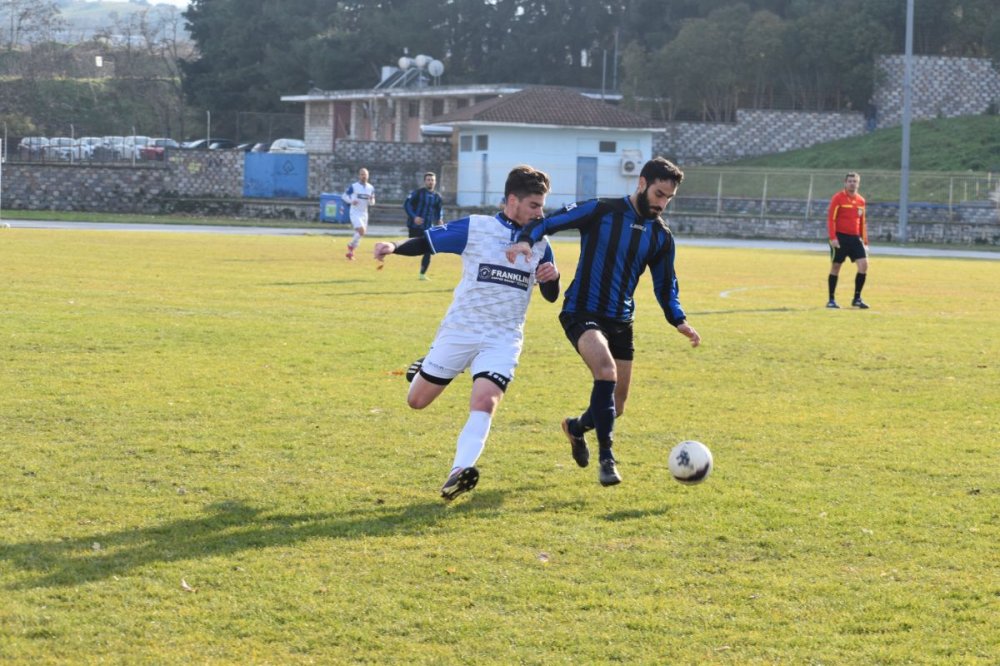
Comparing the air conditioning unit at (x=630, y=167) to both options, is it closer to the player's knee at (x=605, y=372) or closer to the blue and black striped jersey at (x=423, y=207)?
the blue and black striped jersey at (x=423, y=207)

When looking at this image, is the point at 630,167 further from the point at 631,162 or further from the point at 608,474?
the point at 608,474

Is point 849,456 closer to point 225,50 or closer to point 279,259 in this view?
point 279,259

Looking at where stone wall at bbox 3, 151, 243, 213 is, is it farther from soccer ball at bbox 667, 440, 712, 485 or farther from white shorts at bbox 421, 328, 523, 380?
soccer ball at bbox 667, 440, 712, 485

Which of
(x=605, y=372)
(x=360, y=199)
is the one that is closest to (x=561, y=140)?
(x=360, y=199)

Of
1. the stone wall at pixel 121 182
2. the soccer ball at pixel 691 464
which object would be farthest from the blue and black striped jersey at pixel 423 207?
the stone wall at pixel 121 182

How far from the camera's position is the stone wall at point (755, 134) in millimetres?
70938

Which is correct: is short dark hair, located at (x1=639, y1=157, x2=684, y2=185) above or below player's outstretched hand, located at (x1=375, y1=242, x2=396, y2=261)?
above

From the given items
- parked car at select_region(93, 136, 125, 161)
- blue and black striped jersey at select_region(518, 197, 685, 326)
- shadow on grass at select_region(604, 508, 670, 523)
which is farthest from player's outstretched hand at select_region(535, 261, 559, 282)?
parked car at select_region(93, 136, 125, 161)

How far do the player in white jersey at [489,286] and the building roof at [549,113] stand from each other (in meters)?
51.5

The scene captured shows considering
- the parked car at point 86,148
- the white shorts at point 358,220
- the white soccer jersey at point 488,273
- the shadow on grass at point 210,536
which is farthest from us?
the parked car at point 86,148

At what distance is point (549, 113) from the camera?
60.3 meters

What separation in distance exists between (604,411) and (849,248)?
13522 millimetres

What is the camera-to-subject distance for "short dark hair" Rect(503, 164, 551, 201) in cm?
775

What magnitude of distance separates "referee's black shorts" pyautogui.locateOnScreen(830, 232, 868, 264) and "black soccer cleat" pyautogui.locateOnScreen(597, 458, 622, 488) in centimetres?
1348
